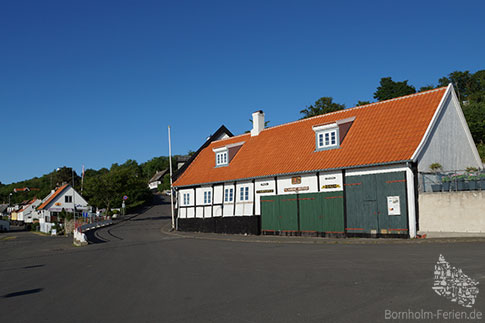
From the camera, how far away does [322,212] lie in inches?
899

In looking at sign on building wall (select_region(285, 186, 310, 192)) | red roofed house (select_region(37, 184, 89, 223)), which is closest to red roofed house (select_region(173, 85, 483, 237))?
sign on building wall (select_region(285, 186, 310, 192))

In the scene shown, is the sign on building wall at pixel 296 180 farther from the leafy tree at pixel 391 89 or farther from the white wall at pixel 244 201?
the leafy tree at pixel 391 89

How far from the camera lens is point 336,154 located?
76.4 ft

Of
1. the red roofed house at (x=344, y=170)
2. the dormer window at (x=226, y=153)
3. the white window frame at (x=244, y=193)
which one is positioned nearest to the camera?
the red roofed house at (x=344, y=170)

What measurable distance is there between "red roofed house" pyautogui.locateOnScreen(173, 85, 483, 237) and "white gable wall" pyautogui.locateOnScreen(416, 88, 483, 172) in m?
0.05

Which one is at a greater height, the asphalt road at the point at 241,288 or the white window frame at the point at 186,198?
the white window frame at the point at 186,198

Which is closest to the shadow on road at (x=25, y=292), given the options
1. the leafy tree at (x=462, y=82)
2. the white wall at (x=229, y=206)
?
the white wall at (x=229, y=206)

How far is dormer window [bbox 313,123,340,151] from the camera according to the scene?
24.4m

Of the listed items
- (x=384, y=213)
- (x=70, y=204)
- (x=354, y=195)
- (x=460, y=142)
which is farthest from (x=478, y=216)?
(x=70, y=204)

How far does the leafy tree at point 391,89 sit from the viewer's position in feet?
241

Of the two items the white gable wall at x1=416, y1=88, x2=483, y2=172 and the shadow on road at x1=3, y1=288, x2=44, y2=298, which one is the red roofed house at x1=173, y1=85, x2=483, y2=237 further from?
the shadow on road at x1=3, y1=288, x2=44, y2=298

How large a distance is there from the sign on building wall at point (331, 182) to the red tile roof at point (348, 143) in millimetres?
535

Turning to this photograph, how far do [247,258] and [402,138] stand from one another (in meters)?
10.6

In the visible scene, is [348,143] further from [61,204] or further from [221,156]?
[61,204]
